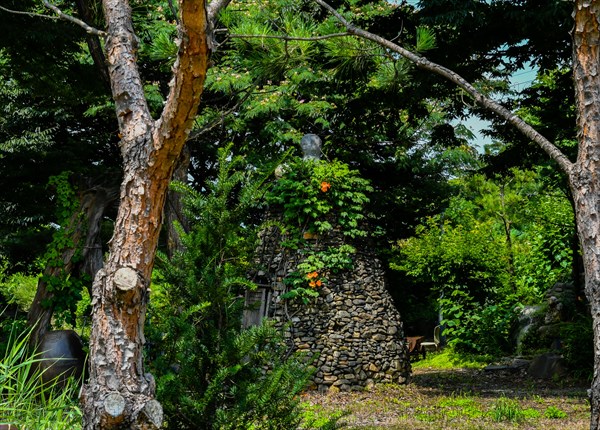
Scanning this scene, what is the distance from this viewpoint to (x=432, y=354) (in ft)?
51.6

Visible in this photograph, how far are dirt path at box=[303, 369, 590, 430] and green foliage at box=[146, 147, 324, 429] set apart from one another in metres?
3.18

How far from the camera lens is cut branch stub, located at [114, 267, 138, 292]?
344cm

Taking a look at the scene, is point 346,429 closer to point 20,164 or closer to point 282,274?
point 282,274

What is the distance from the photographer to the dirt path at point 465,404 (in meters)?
6.99

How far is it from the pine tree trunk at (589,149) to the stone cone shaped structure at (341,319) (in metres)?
5.70

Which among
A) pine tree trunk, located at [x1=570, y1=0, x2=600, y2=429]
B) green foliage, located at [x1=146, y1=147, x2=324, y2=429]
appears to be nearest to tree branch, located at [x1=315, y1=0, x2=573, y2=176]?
pine tree trunk, located at [x1=570, y1=0, x2=600, y2=429]

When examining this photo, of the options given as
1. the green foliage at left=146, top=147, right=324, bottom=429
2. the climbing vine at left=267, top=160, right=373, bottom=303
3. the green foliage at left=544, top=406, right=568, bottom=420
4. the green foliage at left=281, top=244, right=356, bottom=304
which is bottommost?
the green foliage at left=544, top=406, right=568, bottom=420

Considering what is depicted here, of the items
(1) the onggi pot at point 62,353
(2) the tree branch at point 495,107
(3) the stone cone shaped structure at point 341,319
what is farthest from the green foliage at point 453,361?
(2) the tree branch at point 495,107

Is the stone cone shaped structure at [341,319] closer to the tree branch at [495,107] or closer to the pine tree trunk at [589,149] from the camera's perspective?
the tree branch at [495,107]

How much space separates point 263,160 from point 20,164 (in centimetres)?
398

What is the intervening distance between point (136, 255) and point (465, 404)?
5688 millimetres

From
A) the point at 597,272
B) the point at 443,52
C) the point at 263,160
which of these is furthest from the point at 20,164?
the point at 597,272

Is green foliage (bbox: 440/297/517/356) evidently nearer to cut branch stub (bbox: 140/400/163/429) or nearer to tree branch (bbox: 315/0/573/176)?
tree branch (bbox: 315/0/573/176)

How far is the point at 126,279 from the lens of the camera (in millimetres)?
3469
